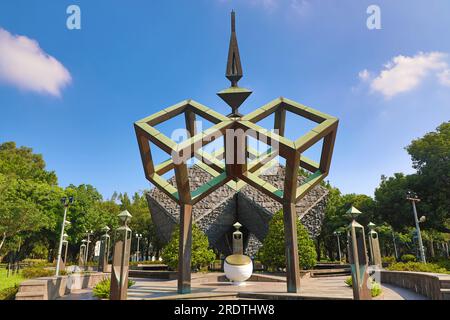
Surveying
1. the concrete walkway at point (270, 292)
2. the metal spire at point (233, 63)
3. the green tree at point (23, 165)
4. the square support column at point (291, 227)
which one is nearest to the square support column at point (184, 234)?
the concrete walkway at point (270, 292)

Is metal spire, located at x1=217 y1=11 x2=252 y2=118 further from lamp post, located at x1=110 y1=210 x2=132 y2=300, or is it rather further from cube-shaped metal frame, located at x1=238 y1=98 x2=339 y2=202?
lamp post, located at x1=110 y1=210 x2=132 y2=300

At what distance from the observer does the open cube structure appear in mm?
10680

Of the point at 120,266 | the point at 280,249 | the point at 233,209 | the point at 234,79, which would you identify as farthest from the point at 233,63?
the point at 233,209

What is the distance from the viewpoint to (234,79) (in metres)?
12.9

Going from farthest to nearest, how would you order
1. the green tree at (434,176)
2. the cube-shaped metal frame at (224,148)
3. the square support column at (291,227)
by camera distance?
1. the green tree at (434,176)
2. the cube-shaped metal frame at (224,148)
3. the square support column at (291,227)

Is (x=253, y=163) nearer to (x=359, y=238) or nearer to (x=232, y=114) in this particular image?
(x=232, y=114)

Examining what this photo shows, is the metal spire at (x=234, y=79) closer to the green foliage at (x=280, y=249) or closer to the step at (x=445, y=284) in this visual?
the step at (x=445, y=284)

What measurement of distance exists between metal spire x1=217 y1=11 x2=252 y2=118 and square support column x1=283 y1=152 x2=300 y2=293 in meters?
3.25

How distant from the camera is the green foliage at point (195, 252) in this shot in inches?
760

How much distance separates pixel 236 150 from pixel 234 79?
3.18m

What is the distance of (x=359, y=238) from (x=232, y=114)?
21.9 feet

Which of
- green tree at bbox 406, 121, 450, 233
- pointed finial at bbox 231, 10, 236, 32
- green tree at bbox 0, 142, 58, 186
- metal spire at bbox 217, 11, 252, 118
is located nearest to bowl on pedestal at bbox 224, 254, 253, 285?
metal spire at bbox 217, 11, 252, 118

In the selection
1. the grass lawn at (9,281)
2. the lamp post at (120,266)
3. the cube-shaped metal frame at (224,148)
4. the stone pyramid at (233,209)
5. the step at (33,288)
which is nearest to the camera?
the lamp post at (120,266)

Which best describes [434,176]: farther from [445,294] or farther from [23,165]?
[23,165]
